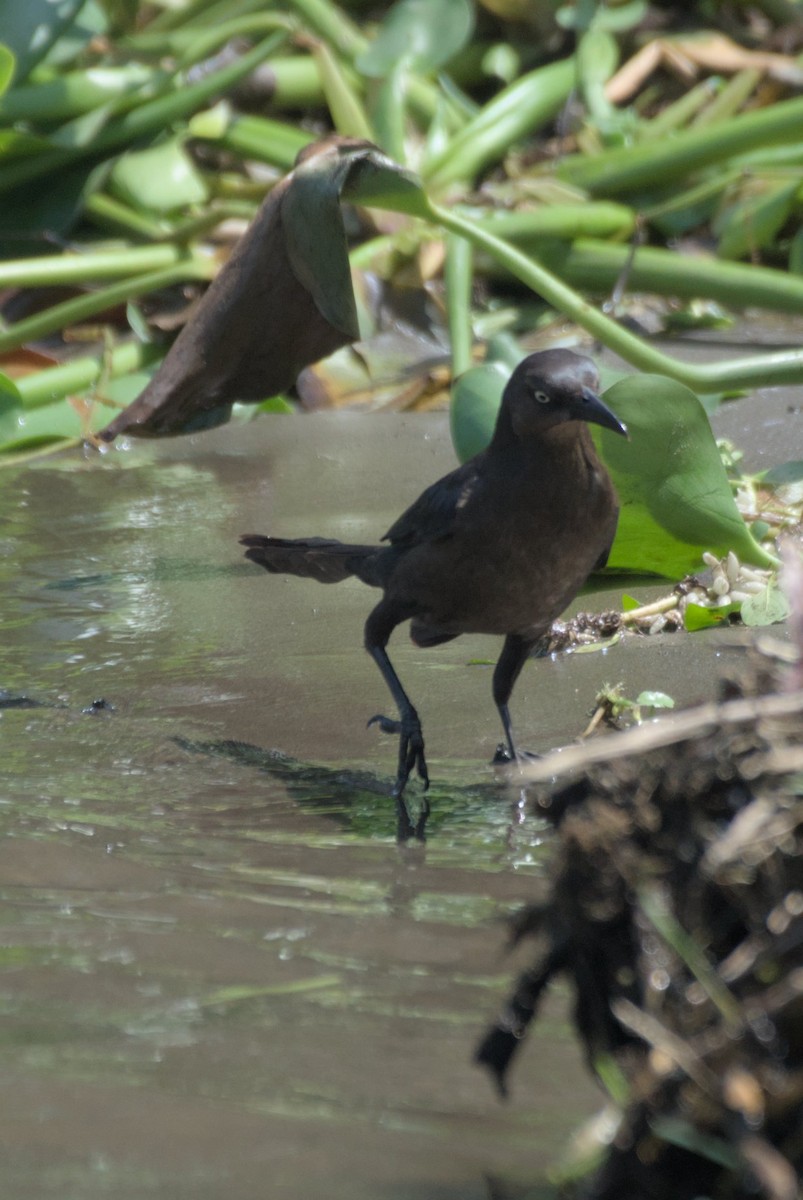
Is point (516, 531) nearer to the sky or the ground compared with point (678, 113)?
nearer to the sky

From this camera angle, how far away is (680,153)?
7344 millimetres

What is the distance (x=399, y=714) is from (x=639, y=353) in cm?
172

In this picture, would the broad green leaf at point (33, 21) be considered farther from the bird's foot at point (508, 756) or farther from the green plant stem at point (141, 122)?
the bird's foot at point (508, 756)

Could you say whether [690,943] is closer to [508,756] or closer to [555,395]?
[508,756]

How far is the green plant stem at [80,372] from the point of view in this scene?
257 inches

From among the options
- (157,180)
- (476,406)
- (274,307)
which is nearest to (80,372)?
(157,180)

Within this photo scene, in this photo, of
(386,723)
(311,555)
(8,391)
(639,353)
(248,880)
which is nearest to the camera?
(248,880)

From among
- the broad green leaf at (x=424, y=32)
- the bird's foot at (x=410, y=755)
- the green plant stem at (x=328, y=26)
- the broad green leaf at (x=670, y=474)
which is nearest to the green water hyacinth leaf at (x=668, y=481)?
the broad green leaf at (x=670, y=474)

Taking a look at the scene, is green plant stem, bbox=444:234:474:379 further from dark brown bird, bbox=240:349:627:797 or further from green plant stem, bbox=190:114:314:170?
dark brown bird, bbox=240:349:627:797

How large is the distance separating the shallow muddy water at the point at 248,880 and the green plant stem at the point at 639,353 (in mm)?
921

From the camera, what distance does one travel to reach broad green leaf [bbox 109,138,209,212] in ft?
24.1

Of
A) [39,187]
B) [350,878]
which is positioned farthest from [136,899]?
[39,187]

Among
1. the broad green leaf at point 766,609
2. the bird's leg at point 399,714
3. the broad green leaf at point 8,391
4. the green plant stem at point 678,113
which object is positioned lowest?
the green plant stem at point 678,113

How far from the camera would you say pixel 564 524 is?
370cm
